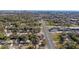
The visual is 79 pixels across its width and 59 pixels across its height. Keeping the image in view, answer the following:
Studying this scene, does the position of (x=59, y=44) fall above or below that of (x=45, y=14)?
below

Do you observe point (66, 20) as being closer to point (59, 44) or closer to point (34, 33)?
point (59, 44)
